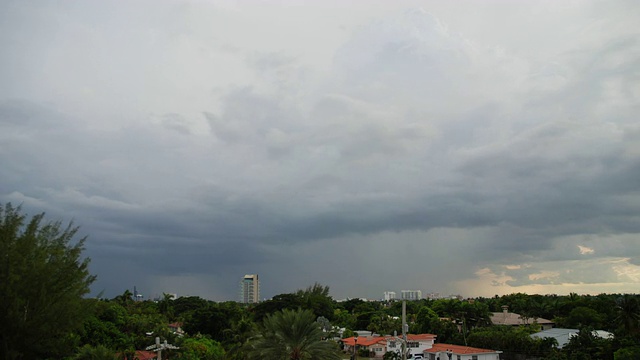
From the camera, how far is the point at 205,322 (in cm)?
7694

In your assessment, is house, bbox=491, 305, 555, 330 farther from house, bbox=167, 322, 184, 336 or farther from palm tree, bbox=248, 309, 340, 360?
palm tree, bbox=248, 309, 340, 360

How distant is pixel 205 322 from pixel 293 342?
49393 mm

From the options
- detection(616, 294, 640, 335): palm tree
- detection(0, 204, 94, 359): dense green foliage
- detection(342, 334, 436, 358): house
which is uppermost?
detection(0, 204, 94, 359): dense green foliage

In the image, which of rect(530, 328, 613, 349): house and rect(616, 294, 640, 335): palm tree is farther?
rect(616, 294, 640, 335): palm tree

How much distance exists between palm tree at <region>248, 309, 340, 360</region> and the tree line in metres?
0.06

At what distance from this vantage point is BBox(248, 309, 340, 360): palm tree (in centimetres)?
3125

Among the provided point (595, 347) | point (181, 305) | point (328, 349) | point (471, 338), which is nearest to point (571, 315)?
point (471, 338)

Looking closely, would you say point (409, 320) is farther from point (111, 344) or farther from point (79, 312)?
point (79, 312)

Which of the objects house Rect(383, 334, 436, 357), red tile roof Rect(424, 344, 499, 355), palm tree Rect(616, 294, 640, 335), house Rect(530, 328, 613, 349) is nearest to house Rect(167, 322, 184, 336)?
house Rect(383, 334, 436, 357)

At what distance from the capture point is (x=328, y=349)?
31.6 meters

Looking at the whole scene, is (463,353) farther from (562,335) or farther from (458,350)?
(562,335)

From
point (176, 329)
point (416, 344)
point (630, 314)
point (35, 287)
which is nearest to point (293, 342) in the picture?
point (35, 287)

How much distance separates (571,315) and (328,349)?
64648 millimetres

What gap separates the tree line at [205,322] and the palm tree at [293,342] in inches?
2.3
